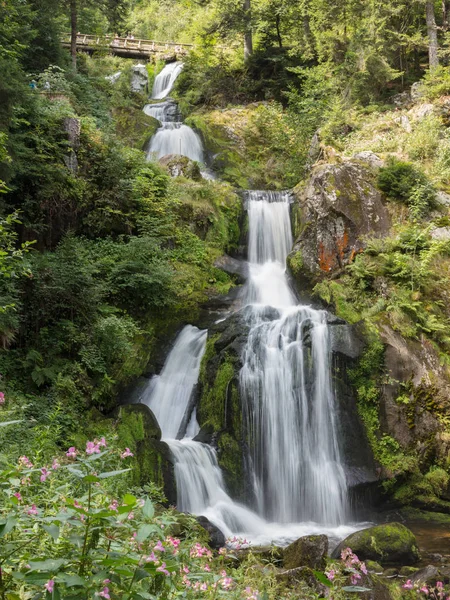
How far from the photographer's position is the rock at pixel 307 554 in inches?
240

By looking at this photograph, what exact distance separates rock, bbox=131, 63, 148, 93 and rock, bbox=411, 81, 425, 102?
14.2 metres

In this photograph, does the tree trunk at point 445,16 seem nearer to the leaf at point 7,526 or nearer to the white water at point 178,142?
the white water at point 178,142

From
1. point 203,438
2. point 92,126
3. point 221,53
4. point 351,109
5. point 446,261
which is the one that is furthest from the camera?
point 221,53

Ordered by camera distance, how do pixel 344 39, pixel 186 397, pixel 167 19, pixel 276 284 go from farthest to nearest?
pixel 167 19 → pixel 344 39 → pixel 276 284 → pixel 186 397

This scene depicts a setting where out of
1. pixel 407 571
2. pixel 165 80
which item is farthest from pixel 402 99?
pixel 407 571

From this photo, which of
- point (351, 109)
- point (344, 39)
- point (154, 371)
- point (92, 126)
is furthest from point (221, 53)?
point (154, 371)

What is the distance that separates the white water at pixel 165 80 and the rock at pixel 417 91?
1344cm

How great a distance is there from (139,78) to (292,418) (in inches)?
928

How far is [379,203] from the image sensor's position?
1350 cm

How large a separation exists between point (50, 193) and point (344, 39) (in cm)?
1741

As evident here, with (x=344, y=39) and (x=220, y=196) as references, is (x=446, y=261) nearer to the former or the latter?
(x=220, y=196)

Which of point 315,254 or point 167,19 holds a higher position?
point 167,19

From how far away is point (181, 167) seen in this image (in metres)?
16.3

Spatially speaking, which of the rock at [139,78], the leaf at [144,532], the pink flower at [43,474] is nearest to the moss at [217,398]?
the pink flower at [43,474]
